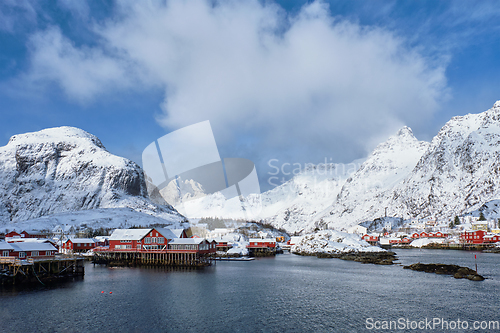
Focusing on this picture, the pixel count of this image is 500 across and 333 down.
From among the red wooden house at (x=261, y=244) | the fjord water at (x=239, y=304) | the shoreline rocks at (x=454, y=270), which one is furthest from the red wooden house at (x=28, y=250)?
the red wooden house at (x=261, y=244)

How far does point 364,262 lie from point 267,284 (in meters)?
48.7

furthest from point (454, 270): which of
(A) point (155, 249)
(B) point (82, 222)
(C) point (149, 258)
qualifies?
(B) point (82, 222)

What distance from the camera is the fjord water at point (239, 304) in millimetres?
30909

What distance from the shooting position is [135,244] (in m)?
91.8

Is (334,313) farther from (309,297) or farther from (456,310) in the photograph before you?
(456,310)

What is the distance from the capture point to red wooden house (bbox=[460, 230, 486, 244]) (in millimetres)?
145625

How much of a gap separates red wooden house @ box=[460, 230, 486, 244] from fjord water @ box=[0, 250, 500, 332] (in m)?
109

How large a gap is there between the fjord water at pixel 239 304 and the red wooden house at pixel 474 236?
356ft

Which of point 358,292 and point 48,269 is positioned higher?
point 48,269

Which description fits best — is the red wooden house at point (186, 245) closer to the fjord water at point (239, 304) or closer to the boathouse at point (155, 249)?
the boathouse at point (155, 249)

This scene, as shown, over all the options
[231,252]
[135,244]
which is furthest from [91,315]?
[231,252]

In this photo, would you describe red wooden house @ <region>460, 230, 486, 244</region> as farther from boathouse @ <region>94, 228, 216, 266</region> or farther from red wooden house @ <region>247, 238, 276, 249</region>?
boathouse @ <region>94, 228, 216, 266</region>

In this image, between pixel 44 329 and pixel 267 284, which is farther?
pixel 267 284

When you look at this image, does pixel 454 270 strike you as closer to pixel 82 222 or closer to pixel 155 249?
pixel 155 249
